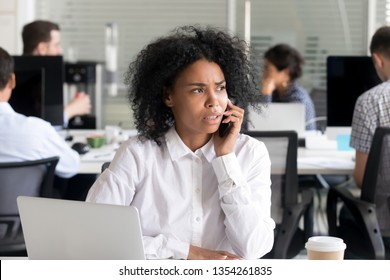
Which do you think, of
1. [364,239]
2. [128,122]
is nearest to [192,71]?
[364,239]

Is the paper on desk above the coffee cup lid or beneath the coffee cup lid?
beneath

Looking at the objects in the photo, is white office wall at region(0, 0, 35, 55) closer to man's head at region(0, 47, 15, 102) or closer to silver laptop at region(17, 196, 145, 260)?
man's head at region(0, 47, 15, 102)

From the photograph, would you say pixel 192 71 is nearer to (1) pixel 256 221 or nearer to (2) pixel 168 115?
(2) pixel 168 115

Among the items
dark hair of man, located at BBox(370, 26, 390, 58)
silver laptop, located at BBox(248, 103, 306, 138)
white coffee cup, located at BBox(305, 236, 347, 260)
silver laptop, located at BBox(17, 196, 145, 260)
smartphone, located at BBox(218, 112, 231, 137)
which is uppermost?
dark hair of man, located at BBox(370, 26, 390, 58)

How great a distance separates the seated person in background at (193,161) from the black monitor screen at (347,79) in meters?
1.85

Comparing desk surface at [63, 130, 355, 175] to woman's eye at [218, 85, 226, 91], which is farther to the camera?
desk surface at [63, 130, 355, 175]

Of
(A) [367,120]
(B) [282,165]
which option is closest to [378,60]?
(A) [367,120]

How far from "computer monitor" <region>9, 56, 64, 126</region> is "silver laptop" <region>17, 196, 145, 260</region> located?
2651 mm

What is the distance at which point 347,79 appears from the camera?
3.73m

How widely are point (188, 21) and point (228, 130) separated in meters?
4.96

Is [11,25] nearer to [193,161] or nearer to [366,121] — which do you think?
[366,121]

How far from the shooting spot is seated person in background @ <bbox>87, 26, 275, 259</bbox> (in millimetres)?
1804

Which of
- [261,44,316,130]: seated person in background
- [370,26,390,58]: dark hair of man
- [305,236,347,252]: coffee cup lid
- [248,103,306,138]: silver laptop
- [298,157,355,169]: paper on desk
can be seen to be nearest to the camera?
[305,236,347,252]: coffee cup lid

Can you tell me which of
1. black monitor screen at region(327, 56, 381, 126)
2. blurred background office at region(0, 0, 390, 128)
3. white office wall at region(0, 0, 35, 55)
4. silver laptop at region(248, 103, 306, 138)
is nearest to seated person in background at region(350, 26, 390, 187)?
black monitor screen at region(327, 56, 381, 126)
